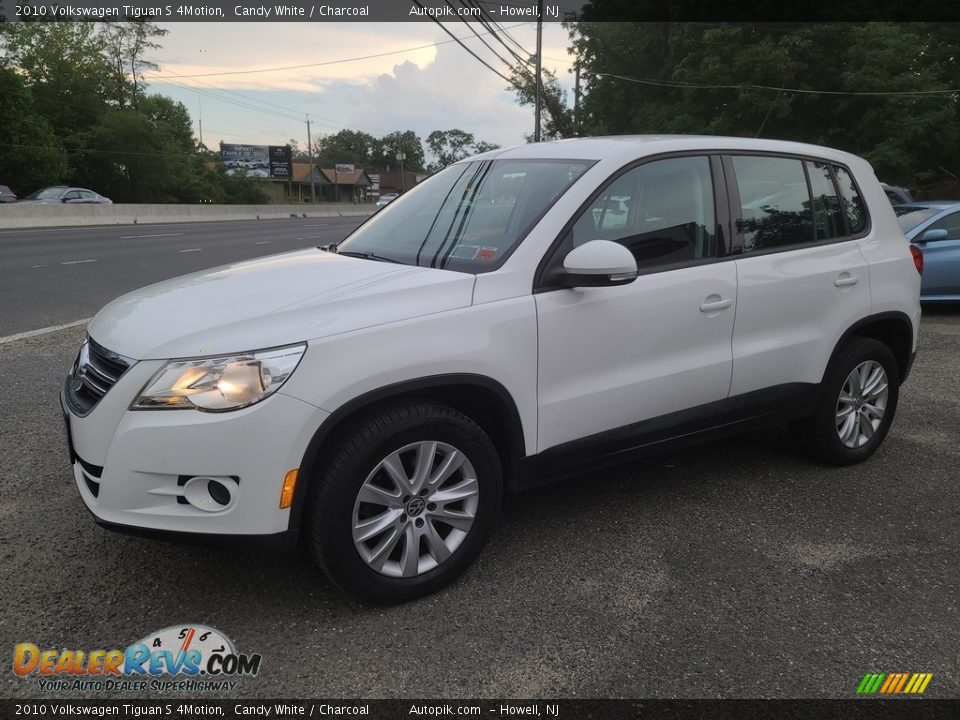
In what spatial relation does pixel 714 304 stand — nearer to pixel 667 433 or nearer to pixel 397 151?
pixel 667 433

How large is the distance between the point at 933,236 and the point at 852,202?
584 cm

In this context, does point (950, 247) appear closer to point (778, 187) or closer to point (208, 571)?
point (778, 187)

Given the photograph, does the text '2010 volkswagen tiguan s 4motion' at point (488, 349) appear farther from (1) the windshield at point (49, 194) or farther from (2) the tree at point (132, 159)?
(2) the tree at point (132, 159)

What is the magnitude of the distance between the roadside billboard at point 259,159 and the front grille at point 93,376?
90.8 m

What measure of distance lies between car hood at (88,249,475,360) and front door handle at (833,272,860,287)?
7.14 ft

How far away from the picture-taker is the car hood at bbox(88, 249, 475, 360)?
259 cm

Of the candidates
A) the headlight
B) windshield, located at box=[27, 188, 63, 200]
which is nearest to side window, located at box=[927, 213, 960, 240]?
the headlight

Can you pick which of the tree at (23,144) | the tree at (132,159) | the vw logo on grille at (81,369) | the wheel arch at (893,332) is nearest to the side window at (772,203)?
the wheel arch at (893,332)

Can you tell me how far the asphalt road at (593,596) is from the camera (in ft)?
8.19

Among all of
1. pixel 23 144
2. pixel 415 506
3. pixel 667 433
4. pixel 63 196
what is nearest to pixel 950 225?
pixel 667 433

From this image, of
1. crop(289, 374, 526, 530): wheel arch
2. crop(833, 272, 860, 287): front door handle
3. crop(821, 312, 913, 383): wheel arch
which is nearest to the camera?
crop(289, 374, 526, 530): wheel arch

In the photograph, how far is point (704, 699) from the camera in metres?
2.38

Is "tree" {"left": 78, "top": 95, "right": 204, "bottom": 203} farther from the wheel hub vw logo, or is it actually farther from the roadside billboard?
the wheel hub vw logo

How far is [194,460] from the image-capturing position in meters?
2.46
